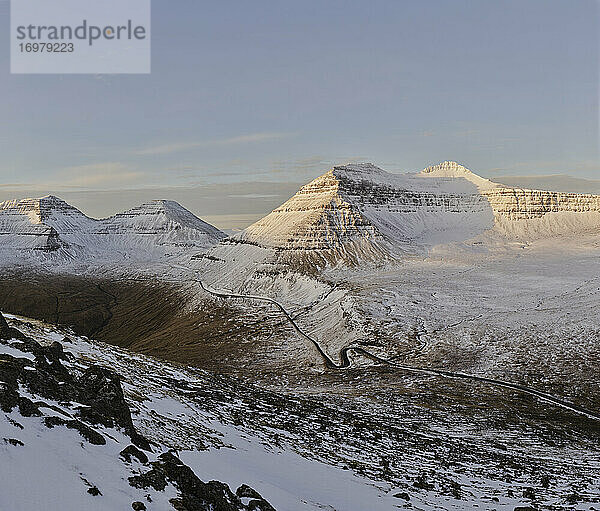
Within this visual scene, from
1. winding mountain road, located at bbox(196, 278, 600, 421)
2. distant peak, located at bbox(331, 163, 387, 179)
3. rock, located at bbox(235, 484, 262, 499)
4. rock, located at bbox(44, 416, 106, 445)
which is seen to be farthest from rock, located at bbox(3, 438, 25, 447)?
distant peak, located at bbox(331, 163, 387, 179)

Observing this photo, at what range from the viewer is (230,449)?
1612 cm

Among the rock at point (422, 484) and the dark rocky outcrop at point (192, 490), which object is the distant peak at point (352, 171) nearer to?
the rock at point (422, 484)

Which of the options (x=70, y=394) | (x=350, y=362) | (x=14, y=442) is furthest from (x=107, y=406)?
(x=350, y=362)

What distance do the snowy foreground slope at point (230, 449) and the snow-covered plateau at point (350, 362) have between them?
124mm

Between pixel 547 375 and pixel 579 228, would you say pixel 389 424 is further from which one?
pixel 579 228

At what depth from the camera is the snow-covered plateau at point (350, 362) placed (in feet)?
48.9

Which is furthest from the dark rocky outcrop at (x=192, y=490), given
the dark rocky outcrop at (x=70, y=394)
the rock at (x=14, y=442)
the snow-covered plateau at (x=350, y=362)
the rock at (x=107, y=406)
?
the rock at (x=14, y=442)

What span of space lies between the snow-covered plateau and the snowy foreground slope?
0.41 ft

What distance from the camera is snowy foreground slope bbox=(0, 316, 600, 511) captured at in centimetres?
967

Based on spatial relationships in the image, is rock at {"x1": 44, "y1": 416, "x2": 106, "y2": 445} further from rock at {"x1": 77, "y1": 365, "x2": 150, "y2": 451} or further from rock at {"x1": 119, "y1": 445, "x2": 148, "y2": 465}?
rock at {"x1": 77, "y1": 365, "x2": 150, "y2": 451}

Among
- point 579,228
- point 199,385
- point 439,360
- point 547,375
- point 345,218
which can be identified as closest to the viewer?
point 199,385

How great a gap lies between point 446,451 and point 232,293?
105m

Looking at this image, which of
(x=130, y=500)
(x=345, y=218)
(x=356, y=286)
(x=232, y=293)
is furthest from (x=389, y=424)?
(x=345, y=218)

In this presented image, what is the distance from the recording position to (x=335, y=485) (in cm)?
1497
